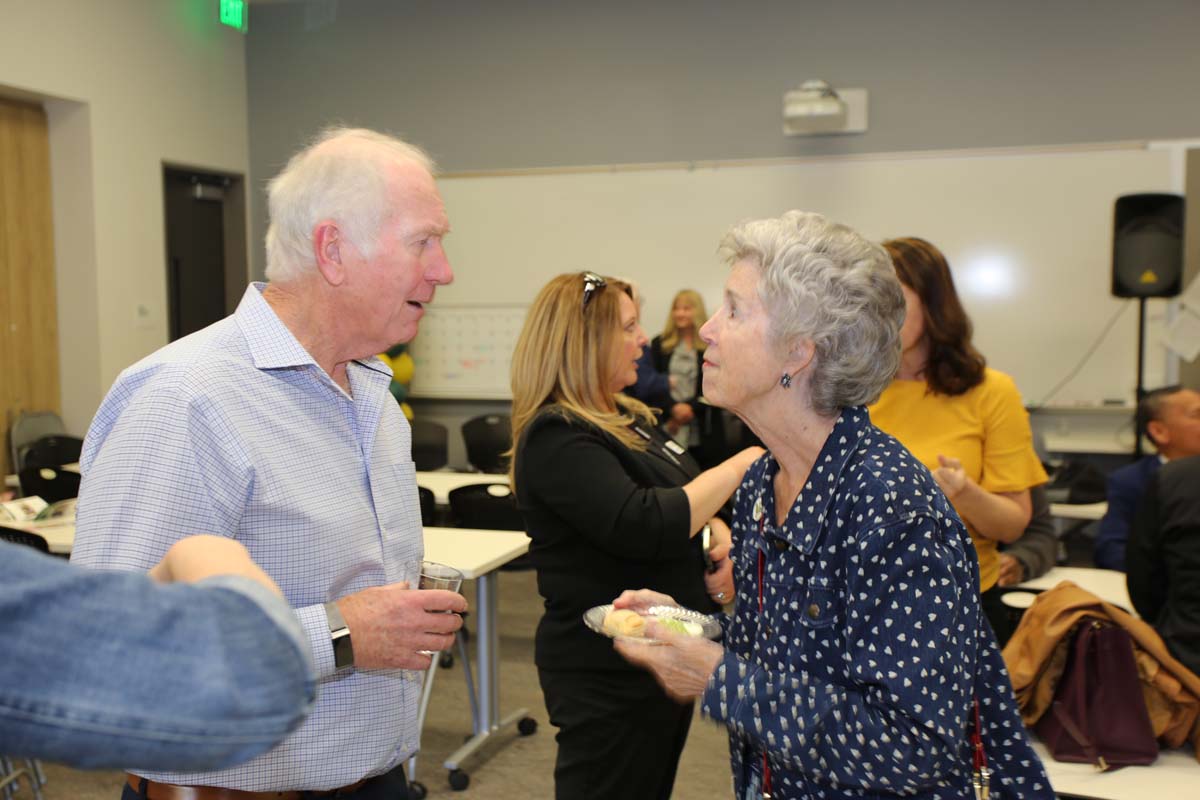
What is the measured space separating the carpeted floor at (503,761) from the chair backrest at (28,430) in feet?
11.3

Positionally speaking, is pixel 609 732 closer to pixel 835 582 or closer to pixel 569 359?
pixel 569 359

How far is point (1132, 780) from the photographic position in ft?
7.39

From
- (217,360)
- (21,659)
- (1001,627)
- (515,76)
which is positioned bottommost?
(1001,627)

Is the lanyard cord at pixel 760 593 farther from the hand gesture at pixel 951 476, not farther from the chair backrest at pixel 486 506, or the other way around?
the chair backrest at pixel 486 506

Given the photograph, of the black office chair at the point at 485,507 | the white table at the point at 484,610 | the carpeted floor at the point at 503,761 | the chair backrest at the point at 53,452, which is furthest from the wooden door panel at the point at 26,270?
the white table at the point at 484,610

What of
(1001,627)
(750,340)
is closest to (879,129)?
(1001,627)

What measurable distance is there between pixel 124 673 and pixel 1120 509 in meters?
3.82

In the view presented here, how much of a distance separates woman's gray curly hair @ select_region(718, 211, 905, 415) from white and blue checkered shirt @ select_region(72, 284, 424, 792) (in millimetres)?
719

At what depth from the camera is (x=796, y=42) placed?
755cm

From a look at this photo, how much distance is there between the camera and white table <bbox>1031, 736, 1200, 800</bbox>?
219 centimetres

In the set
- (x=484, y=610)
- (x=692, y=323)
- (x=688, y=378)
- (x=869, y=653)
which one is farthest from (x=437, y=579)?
(x=692, y=323)

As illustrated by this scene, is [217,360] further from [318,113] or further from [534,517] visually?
[318,113]

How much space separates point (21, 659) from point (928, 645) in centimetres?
108

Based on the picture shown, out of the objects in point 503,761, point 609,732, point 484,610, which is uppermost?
point 609,732
